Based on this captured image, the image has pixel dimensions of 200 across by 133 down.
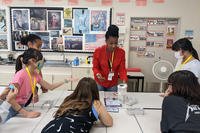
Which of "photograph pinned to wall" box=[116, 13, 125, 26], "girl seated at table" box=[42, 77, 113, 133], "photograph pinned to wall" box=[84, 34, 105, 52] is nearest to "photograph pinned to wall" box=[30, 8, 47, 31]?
"photograph pinned to wall" box=[84, 34, 105, 52]

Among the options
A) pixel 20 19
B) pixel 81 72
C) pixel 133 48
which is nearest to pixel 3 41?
pixel 20 19

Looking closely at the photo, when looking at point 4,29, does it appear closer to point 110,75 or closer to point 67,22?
point 67,22

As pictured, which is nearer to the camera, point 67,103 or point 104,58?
point 67,103

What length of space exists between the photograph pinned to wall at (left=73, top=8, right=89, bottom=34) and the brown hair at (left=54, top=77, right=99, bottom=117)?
2748 millimetres

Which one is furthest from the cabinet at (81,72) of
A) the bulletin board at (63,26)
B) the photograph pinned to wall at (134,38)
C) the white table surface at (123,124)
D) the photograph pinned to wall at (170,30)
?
the white table surface at (123,124)

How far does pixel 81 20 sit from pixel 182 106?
3.33 m

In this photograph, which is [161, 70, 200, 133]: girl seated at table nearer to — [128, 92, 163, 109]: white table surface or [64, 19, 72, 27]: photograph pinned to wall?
[128, 92, 163, 109]: white table surface

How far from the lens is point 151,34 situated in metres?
4.64

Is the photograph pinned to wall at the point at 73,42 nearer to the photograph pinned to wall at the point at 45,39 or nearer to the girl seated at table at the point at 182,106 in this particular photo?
the photograph pinned to wall at the point at 45,39

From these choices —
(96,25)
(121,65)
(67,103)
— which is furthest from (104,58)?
(96,25)

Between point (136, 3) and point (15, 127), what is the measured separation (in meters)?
3.51

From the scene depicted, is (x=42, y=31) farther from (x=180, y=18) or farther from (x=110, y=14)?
(x=180, y=18)

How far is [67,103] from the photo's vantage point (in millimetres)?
1822

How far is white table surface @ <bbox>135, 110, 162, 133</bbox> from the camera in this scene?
6.00 ft
